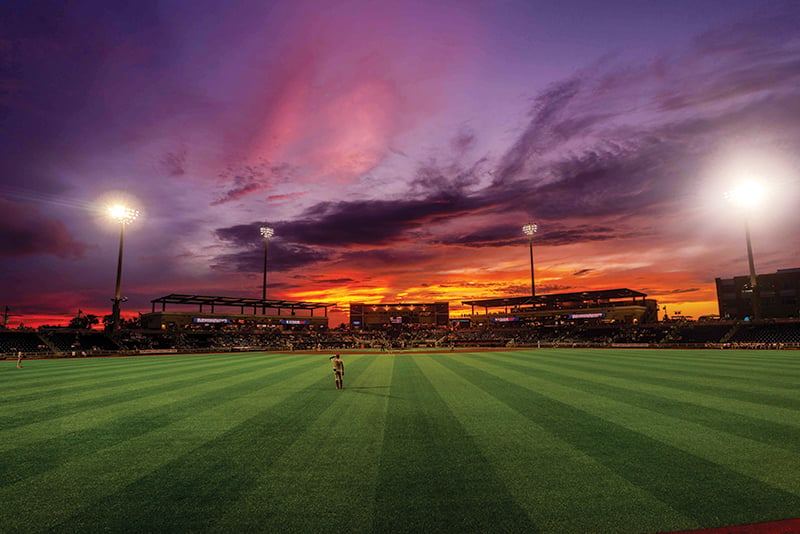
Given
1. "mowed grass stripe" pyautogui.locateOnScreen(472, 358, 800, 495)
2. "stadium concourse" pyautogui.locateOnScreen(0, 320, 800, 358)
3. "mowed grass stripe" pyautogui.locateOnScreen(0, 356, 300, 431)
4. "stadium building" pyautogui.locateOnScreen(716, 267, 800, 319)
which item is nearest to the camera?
"mowed grass stripe" pyautogui.locateOnScreen(472, 358, 800, 495)

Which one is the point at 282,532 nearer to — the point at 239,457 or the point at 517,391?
the point at 239,457

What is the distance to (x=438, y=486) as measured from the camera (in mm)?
5793

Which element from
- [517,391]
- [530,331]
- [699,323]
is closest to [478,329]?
[530,331]

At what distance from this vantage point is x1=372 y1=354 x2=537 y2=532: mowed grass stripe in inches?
185

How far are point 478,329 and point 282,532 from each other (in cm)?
9826

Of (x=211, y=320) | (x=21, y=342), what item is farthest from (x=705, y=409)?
(x=211, y=320)

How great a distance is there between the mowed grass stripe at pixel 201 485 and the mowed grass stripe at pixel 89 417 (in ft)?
12.4

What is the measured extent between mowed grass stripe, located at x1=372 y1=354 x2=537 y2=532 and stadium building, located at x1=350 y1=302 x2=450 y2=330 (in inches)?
4256

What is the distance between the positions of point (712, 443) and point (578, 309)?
86.9 meters

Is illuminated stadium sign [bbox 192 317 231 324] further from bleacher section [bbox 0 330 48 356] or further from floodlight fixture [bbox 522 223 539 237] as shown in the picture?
floodlight fixture [bbox 522 223 539 237]

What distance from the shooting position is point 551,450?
24.3 feet

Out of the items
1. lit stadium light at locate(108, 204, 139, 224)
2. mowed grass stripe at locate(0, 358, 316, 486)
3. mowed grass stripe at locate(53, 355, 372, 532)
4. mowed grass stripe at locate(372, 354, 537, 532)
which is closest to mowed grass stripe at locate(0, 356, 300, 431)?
mowed grass stripe at locate(0, 358, 316, 486)

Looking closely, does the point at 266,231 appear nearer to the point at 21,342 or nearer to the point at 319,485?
the point at 21,342

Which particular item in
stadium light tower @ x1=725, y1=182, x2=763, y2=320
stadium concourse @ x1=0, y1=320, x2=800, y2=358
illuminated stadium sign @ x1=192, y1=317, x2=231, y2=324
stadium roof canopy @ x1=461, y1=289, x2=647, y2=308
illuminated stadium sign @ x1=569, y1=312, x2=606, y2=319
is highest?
stadium light tower @ x1=725, y1=182, x2=763, y2=320
